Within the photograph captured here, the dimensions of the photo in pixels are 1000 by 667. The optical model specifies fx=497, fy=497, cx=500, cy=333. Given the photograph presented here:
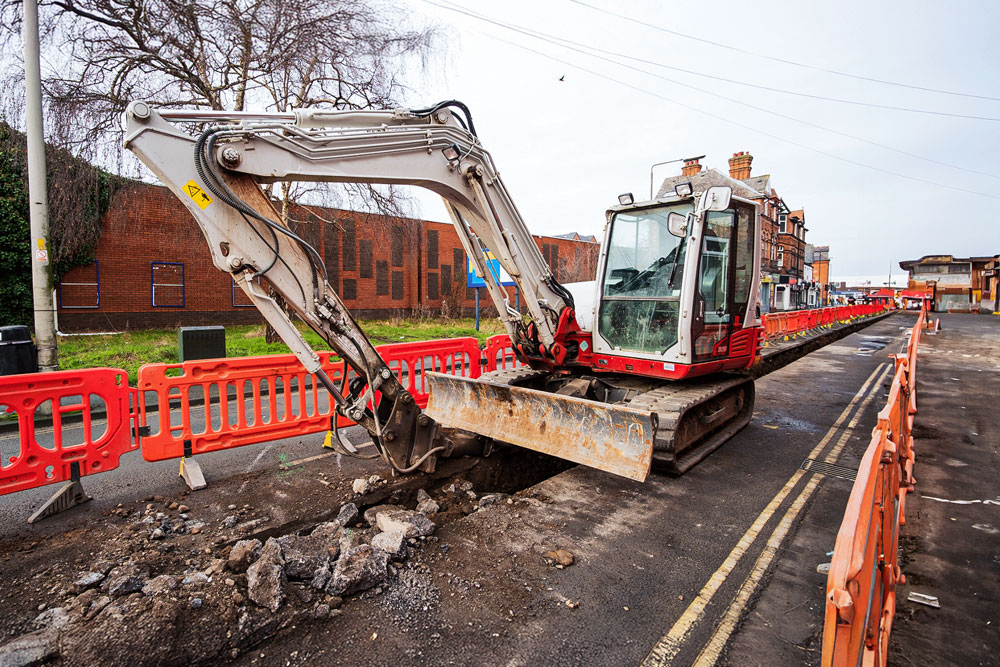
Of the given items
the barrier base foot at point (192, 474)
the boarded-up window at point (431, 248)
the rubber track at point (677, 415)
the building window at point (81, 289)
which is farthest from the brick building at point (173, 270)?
the rubber track at point (677, 415)

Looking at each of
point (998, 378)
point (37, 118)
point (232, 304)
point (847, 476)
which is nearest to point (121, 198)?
point (232, 304)

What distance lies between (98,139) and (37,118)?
10.3ft

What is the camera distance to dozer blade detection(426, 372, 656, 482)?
422cm

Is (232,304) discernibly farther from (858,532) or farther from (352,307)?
(858,532)

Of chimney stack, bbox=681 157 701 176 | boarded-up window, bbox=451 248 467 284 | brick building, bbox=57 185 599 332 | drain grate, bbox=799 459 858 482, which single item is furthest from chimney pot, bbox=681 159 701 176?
drain grate, bbox=799 459 858 482

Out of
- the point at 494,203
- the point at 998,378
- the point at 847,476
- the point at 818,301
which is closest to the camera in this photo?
the point at 494,203

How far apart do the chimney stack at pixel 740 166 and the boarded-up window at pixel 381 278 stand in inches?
1271

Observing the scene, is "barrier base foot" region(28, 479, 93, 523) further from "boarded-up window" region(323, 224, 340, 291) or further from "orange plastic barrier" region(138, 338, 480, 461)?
"boarded-up window" region(323, 224, 340, 291)

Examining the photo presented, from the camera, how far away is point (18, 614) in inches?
115

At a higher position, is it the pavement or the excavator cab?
the excavator cab

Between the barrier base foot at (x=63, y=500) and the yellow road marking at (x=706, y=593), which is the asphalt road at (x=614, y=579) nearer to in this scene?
the yellow road marking at (x=706, y=593)

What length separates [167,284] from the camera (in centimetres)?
1842

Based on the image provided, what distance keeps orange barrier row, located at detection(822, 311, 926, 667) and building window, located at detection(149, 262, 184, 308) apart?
2130 centimetres

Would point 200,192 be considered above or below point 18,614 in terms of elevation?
above
